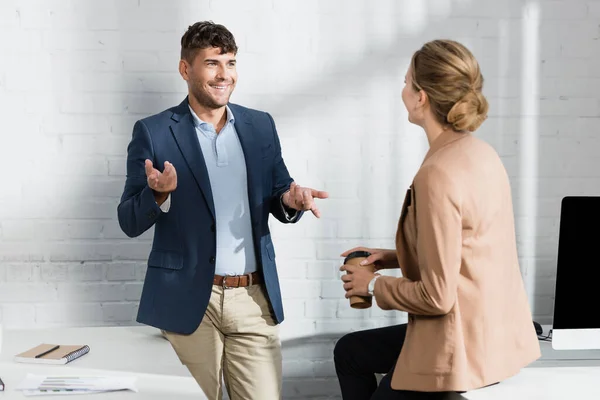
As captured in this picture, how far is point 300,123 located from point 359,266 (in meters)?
1.28

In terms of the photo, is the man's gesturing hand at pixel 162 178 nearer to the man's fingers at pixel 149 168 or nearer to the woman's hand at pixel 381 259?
the man's fingers at pixel 149 168

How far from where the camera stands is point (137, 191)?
2.79m

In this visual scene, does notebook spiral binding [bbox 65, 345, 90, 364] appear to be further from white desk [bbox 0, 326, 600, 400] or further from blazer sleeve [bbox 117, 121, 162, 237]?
blazer sleeve [bbox 117, 121, 162, 237]

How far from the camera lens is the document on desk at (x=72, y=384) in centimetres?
209

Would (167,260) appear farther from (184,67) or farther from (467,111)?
(467,111)

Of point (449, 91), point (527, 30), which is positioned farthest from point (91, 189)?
point (527, 30)

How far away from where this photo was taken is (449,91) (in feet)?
7.04

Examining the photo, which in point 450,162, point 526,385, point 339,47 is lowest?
point 526,385

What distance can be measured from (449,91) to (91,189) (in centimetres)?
A: 184

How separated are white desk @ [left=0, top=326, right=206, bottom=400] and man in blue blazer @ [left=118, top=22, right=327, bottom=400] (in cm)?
13

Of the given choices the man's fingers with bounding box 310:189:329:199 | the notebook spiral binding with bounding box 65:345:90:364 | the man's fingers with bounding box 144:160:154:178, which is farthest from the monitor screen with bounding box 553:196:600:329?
the notebook spiral binding with bounding box 65:345:90:364

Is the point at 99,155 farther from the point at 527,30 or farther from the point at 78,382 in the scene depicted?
the point at 527,30

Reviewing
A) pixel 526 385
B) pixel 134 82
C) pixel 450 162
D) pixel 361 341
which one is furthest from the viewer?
pixel 134 82

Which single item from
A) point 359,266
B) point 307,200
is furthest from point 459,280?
point 307,200
